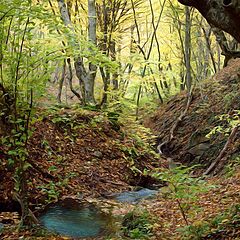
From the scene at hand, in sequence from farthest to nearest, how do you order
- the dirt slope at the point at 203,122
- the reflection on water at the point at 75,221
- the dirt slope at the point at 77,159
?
the dirt slope at the point at 203,122 → the dirt slope at the point at 77,159 → the reflection on water at the point at 75,221

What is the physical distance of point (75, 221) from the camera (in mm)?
6980

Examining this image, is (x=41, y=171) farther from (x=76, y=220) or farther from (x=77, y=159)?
(x=76, y=220)

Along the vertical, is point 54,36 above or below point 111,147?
above

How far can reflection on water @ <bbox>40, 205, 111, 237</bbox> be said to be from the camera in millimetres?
6352

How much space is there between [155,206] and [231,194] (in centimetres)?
193

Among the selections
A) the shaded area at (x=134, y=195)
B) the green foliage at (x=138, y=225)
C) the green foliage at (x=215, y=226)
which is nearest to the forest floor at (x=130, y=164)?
Answer: the green foliage at (x=215, y=226)

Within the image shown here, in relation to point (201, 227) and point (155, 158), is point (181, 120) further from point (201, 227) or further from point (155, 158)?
point (201, 227)

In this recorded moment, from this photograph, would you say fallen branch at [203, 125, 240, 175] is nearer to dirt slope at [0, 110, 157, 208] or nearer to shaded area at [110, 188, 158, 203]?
dirt slope at [0, 110, 157, 208]

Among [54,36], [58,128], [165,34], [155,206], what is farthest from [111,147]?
[165,34]

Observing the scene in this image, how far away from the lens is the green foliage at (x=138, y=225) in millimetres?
5933

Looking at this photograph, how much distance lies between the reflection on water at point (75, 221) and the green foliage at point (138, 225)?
18.2 inches

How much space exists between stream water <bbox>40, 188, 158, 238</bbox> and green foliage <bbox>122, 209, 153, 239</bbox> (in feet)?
1.21

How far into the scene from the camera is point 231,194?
6.95 meters

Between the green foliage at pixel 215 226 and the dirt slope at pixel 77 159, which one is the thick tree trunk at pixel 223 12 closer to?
the green foliage at pixel 215 226
